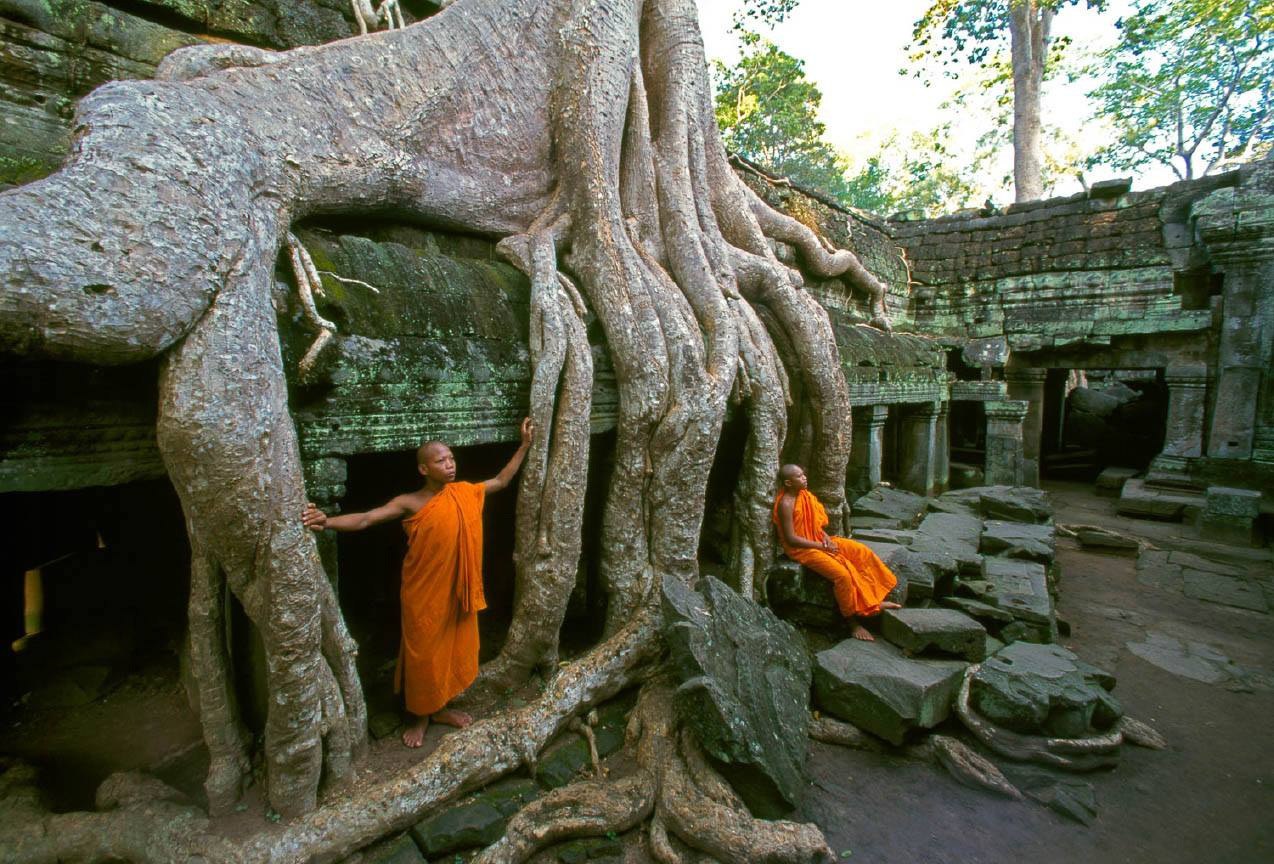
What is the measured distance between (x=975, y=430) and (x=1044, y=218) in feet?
13.5

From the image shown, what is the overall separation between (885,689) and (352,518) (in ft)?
8.11

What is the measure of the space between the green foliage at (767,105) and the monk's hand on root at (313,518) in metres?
14.5

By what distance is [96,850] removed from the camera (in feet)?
6.55

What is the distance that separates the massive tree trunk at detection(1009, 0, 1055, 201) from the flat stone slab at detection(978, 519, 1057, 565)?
9.59m

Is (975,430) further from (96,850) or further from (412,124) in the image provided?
(96,850)

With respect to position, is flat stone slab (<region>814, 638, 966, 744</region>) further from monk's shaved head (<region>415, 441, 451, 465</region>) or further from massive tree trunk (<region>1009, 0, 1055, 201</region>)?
massive tree trunk (<region>1009, 0, 1055, 201</region>)

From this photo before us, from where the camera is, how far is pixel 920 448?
7.38 meters

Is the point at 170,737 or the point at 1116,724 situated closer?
the point at 170,737

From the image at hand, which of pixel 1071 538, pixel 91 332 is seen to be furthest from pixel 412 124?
pixel 1071 538

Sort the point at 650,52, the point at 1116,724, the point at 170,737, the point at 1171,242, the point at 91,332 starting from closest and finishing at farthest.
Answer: the point at 91,332 < the point at 170,737 < the point at 1116,724 < the point at 650,52 < the point at 1171,242

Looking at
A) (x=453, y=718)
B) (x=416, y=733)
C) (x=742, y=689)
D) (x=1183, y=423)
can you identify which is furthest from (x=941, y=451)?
(x=416, y=733)

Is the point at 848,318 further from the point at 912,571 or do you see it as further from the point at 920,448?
the point at 912,571

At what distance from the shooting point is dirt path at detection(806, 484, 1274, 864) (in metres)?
2.35

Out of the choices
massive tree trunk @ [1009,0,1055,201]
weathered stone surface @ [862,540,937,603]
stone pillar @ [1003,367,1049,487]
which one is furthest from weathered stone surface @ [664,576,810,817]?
massive tree trunk @ [1009,0,1055,201]
